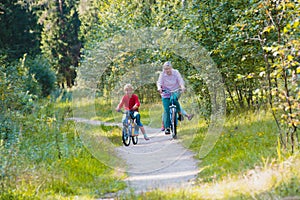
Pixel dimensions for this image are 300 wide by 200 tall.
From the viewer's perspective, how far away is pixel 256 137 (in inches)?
326

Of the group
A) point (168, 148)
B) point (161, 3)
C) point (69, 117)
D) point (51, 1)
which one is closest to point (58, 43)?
point (51, 1)

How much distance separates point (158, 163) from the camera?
848cm

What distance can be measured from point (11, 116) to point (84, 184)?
456cm

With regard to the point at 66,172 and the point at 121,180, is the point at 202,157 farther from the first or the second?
the point at 66,172

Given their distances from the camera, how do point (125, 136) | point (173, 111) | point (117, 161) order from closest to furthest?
point (117, 161) → point (125, 136) → point (173, 111)

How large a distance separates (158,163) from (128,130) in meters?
1.21

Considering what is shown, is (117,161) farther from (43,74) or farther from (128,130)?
(43,74)

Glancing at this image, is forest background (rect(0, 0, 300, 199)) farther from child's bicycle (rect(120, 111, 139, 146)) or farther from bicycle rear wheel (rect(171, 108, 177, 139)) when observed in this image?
bicycle rear wheel (rect(171, 108, 177, 139))

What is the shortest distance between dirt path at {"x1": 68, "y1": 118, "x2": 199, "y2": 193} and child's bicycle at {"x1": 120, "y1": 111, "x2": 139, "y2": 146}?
19 cm

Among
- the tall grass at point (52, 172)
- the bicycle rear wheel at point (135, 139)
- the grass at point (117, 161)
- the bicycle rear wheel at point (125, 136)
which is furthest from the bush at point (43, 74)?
the bicycle rear wheel at point (125, 136)

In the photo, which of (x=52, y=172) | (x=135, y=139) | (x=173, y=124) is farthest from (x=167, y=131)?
(x=52, y=172)

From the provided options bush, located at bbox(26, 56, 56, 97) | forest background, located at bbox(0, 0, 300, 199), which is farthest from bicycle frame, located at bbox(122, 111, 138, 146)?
bush, located at bbox(26, 56, 56, 97)

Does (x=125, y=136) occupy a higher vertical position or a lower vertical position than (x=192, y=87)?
lower

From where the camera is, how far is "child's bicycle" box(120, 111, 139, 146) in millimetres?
9078
